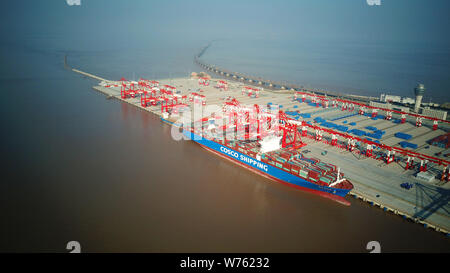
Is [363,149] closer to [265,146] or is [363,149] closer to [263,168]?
[265,146]

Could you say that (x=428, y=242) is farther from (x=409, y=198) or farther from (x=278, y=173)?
(x=278, y=173)

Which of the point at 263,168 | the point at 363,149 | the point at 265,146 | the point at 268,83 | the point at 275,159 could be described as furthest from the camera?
the point at 268,83

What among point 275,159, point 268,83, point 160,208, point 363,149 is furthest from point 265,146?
point 268,83

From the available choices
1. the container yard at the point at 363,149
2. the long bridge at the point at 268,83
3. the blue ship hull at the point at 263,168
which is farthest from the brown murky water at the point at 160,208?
the long bridge at the point at 268,83

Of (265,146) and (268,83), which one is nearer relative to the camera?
(265,146)

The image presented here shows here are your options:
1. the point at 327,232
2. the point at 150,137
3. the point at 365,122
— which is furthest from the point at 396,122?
the point at 150,137

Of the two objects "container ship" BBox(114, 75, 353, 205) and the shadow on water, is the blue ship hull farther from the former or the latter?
the shadow on water

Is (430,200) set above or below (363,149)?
below
